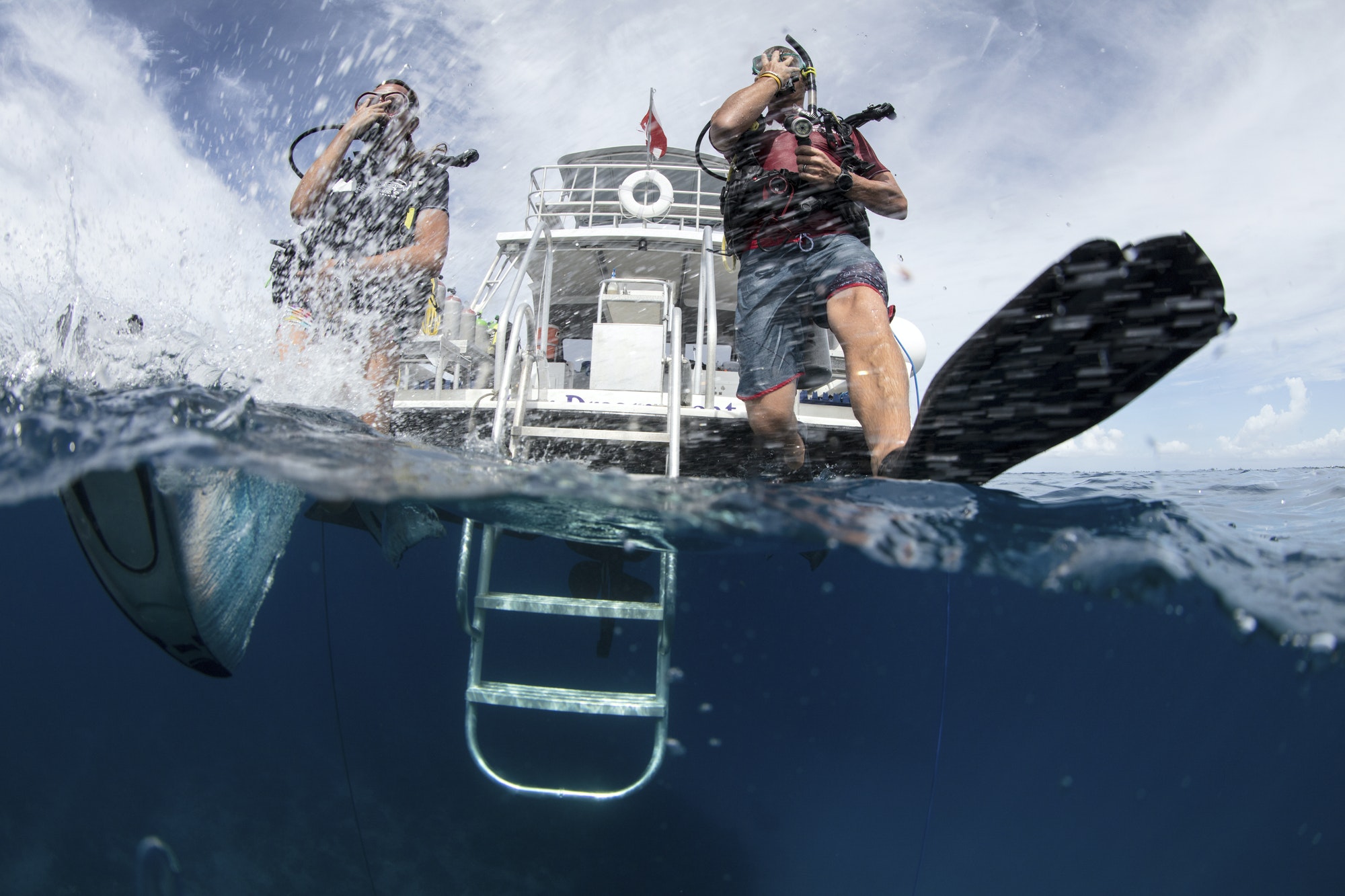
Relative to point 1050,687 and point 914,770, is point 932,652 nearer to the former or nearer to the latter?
point 914,770

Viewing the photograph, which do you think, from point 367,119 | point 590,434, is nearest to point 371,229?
point 367,119

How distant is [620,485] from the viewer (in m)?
2.20

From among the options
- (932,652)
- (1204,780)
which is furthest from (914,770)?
(1204,780)

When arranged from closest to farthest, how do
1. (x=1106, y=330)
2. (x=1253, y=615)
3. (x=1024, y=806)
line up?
(x=1106, y=330), (x=1253, y=615), (x=1024, y=806)

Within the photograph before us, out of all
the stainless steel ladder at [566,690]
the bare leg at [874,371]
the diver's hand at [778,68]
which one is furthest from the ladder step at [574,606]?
the diver's hand at [778,68]

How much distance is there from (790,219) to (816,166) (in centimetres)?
24

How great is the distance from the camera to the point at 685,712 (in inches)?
138

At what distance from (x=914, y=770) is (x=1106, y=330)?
262 cm

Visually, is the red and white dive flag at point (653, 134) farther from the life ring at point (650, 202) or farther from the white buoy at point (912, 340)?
the white buoy at point (912, 340)

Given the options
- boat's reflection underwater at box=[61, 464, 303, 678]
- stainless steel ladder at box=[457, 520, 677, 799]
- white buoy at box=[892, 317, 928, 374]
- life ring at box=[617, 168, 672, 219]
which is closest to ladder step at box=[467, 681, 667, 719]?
stainless steel ladder at box=[457, 520, 677, 799]

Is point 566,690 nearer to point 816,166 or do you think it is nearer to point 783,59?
point 816,166

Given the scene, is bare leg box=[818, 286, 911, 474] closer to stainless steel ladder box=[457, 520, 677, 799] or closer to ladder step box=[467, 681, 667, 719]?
stainless steel ladder box=[457, 520, 677, 799]

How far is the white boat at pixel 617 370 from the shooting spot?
13.2 ft

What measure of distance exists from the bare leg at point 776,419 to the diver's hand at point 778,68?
131 cm
